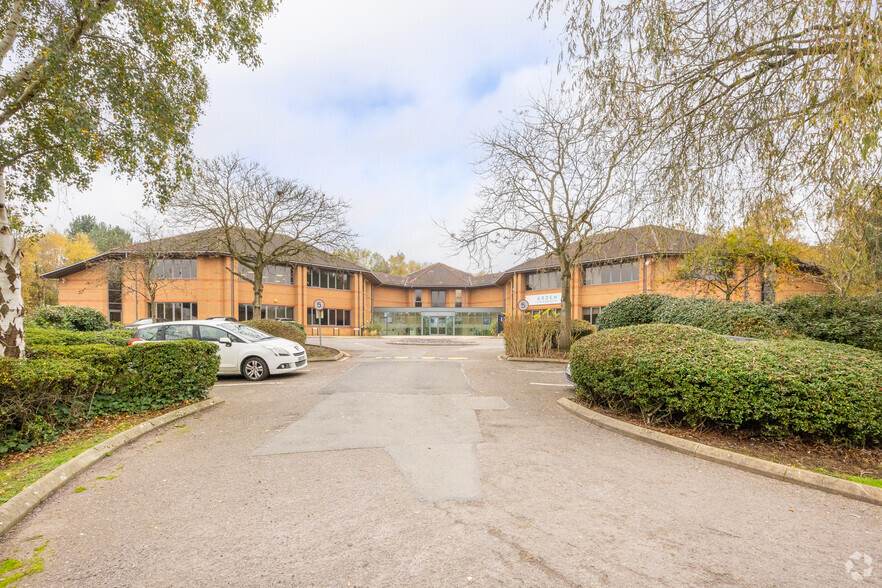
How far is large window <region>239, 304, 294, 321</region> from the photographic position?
33875 millimetres

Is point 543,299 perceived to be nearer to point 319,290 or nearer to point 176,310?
point 319,290

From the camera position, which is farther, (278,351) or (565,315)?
(565,315)

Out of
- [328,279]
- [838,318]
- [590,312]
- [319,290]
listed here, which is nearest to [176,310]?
[319,290]

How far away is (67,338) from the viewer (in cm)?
968

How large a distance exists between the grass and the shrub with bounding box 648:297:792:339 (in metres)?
11.8

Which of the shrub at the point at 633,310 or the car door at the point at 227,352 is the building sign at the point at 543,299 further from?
the car door at the point at 227,352

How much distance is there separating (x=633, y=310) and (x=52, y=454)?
17125mm

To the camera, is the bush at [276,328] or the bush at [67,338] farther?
the bush at [276,328]

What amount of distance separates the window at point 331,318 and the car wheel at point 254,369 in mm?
26987

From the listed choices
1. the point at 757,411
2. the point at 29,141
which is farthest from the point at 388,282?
the point at 757,411

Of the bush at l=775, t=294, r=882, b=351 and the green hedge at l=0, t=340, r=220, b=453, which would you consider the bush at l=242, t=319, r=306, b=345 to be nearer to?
the green hedge at l=0, t=340, r=220, b=453

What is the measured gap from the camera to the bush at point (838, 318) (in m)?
7.76

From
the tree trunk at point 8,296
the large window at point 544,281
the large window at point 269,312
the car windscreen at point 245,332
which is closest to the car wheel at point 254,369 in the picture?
the car windscreen at point 245,332

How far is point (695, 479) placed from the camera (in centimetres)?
420
